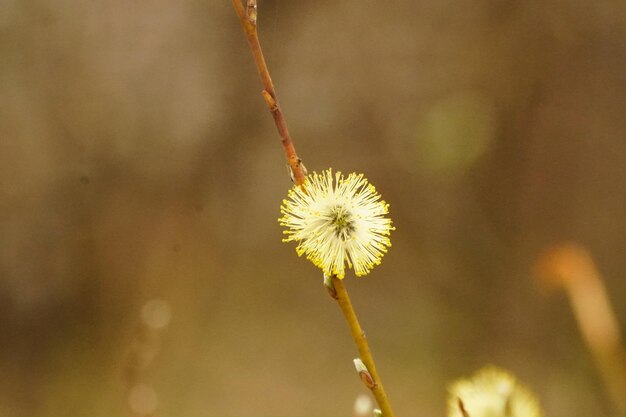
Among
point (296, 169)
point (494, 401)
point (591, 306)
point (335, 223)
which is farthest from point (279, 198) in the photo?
point (494, 401)

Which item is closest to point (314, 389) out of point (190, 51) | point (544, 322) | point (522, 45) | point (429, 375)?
point (429, 375)

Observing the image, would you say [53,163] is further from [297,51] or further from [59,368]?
[297,51]

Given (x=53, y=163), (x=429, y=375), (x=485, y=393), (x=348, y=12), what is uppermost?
(x=348, y=12)

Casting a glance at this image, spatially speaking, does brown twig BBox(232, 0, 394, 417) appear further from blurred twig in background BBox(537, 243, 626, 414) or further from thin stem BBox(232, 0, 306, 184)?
blurred twig in background BBox(537, 243, 626, 414)

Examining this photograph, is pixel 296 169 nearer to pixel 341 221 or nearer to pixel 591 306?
pixel 341 221

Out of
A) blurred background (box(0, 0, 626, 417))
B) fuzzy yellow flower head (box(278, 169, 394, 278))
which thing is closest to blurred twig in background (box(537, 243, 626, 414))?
blurred background (box(0, 0, 626, 417))

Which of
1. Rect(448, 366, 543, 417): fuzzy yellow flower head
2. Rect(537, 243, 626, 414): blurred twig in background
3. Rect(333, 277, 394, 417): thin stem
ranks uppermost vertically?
Rect(537, 243, 626, 414): blurred twig in background

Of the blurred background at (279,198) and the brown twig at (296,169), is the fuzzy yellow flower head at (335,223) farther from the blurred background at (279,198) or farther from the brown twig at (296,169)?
the blurred background at (279,198)
